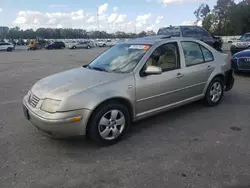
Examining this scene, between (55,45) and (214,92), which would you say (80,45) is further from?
(214,92)

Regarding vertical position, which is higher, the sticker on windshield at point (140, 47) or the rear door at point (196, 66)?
the sticker on windshield at point (140, 47)

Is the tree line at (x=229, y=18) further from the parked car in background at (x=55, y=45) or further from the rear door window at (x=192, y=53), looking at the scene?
the rear door window at (x=192, y=53)

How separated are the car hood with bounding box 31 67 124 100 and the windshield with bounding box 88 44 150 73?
221 millimetres

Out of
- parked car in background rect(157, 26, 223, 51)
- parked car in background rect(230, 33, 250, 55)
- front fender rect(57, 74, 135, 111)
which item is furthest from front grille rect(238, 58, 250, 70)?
front fender rect(57, 74, 135, 111)

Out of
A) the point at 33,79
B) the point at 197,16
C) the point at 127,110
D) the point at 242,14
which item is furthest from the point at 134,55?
the point at 197,16

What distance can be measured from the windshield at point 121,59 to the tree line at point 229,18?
61.6 m

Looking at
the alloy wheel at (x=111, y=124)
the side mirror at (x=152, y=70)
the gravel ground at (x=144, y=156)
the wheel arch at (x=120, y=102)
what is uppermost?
the side mirror at (x=152, y=70)

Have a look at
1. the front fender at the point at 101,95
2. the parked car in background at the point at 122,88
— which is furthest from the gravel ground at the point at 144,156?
the front fender at the point at 101,95

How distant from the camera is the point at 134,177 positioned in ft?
9.06

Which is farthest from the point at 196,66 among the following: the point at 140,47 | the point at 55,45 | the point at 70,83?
the point at 55,45

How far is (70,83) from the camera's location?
3.52 m

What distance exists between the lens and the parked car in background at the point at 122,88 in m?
3.18

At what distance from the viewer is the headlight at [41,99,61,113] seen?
315cm

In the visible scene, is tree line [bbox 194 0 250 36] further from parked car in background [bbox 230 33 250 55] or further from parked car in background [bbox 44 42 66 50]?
parked car in background [bbox 230 33 250 55]
